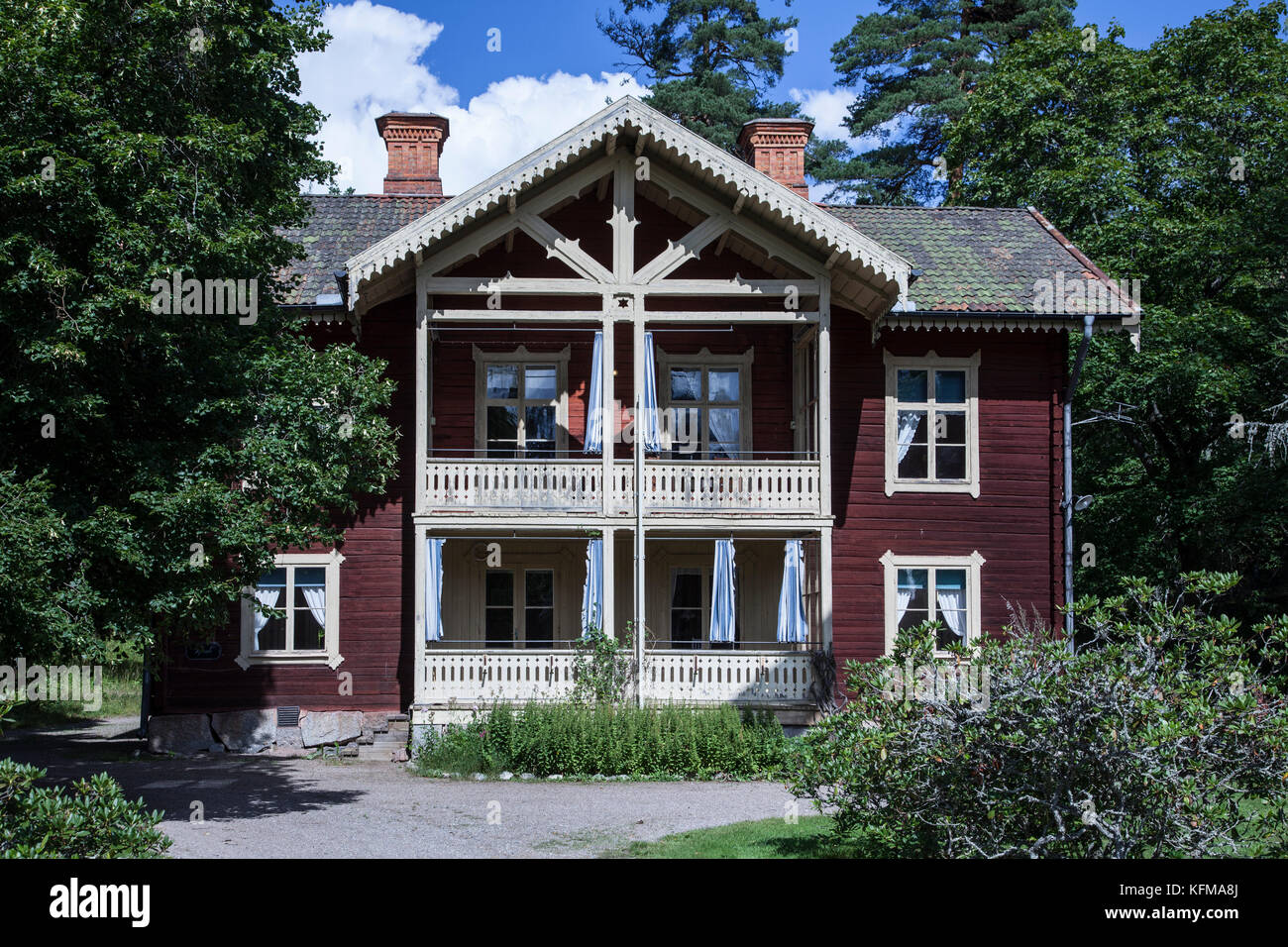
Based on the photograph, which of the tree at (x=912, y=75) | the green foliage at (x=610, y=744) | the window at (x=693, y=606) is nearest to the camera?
the green foliage at (x=610, y=744)

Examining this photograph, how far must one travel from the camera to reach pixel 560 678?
19.6 m

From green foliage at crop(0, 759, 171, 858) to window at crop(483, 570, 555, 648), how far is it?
13.6m

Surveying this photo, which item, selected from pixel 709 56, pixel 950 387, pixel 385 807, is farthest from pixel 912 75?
pixel 385 807

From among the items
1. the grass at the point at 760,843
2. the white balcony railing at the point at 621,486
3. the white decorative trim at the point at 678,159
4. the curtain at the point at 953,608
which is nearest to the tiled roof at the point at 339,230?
the white decorative trim at the point at 678,159

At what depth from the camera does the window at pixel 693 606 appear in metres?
22.4

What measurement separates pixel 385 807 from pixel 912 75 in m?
36.5

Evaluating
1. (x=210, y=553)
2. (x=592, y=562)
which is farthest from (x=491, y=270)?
(x=210, y=553)

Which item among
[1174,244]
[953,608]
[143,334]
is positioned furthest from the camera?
[1174,244]

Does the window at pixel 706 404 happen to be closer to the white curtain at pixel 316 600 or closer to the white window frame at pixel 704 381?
the white window frame at pixel 704 381

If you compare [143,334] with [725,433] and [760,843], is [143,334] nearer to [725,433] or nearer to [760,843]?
[760,843]

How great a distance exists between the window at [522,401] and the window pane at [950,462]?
6.24 m

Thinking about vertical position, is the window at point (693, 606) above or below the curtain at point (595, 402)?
below

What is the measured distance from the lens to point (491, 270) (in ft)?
71.4
